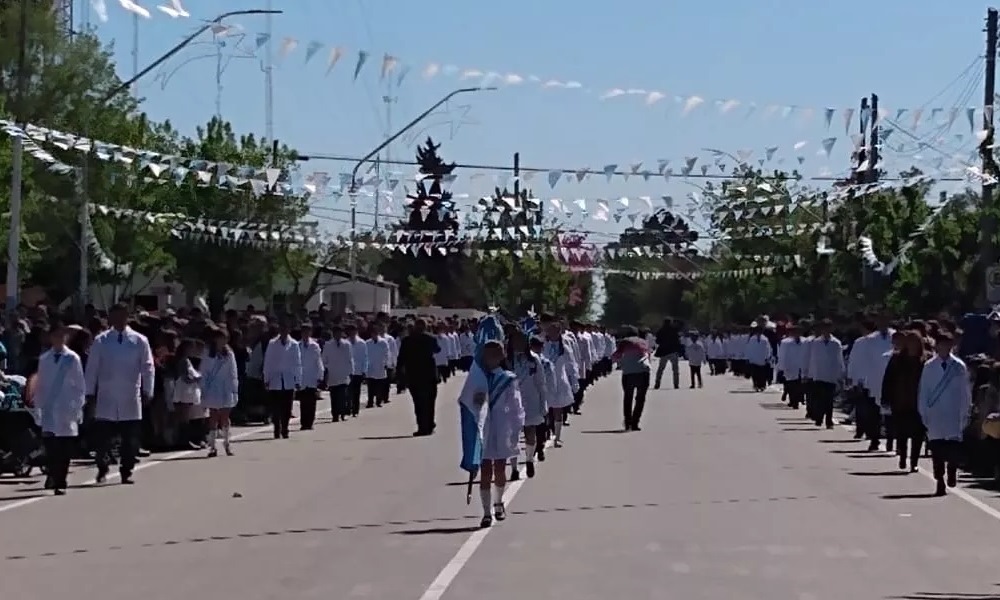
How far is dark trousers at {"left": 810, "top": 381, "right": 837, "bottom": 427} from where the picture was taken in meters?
30.9

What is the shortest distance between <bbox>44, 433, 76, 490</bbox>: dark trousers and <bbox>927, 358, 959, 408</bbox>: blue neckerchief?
883cm

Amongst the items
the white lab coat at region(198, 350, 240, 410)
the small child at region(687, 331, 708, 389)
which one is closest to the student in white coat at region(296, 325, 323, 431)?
the white lab coat at region(198, 350, 240, 410)

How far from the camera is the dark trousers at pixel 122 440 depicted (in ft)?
65.2

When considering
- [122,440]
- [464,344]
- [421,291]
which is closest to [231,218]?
[464,344]

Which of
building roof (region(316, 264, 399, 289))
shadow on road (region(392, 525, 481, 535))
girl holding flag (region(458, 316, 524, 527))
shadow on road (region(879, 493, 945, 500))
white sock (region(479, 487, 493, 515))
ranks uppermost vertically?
building roof (region(316, 264, 399, 289))

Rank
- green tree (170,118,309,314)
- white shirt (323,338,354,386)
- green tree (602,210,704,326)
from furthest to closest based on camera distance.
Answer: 1. green tree (602,210,704,326)
2. green tree (170,118,309,314)
3. white shirt (323,338,354,386)

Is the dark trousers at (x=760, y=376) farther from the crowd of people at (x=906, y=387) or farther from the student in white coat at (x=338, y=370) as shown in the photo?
the student in white coat at (x=338, y=370)

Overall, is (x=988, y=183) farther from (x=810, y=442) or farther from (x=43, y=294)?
(x=43, y=294)

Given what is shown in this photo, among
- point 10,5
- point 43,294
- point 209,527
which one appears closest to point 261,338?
point 10,5

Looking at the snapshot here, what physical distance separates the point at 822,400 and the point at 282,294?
4533 cm

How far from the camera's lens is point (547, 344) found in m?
26.0

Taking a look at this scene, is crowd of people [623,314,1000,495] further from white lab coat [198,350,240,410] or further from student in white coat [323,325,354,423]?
white lab coat [198,350,240,410]

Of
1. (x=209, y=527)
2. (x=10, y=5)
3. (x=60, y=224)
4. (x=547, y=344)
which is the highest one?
(x=10, y=5)

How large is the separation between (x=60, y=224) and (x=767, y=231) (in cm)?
3071
